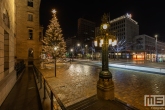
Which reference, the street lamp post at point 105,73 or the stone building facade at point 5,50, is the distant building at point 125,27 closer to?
the street lamp post at point 105,73

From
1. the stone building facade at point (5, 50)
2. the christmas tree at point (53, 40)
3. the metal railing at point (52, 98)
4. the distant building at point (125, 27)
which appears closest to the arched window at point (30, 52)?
the christmas tree at point (53, 40)

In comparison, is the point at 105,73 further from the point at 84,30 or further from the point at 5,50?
the point at 84,30

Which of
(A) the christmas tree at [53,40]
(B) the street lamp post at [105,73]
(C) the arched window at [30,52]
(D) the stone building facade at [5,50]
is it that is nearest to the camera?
(B) the street lamp post at [105,73]

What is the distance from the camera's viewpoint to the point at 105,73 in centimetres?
532

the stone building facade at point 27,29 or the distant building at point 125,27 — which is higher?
the distant building at point 125,27

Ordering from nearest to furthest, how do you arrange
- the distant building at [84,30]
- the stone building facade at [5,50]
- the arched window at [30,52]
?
the stone building facade at [5,50], the arched window at [30,52], the distant building at [84,30]

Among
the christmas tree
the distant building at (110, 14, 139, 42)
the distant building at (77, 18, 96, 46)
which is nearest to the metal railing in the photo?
the christmas tree

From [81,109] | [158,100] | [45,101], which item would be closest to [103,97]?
[81,109]

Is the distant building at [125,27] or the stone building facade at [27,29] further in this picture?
the distant building at [125,27]

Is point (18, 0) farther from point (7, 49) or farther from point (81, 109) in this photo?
point (81, 109)

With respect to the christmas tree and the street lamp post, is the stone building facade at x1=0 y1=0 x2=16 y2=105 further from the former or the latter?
the christmas tree

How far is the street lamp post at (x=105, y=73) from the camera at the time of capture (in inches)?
207

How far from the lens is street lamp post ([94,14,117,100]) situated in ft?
17.2

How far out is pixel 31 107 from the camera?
4.98m
